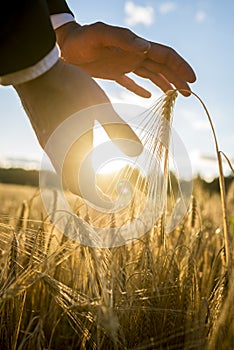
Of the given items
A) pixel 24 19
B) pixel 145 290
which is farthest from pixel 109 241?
Result: pixel 24 19

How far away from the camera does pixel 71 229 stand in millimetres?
1366

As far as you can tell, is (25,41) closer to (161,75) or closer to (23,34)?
(23,34)

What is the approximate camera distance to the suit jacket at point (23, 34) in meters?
0.75

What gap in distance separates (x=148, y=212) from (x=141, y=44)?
61cm

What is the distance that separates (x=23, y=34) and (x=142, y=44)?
0.29 m

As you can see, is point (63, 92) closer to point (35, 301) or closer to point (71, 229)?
point (71, 229)

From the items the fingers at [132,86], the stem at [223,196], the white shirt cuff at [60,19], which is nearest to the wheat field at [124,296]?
the stem at [223,196]

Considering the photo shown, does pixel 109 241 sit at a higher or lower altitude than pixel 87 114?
lower

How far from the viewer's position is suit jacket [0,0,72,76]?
2.46ft

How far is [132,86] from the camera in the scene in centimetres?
133

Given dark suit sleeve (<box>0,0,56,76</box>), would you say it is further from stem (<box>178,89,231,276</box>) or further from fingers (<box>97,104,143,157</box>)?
stem (<box>178,89,231,276</box>)

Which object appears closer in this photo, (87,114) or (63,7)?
(87,114)

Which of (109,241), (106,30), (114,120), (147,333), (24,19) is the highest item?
(106,30)

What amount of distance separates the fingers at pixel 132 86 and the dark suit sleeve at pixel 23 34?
1.65ft
